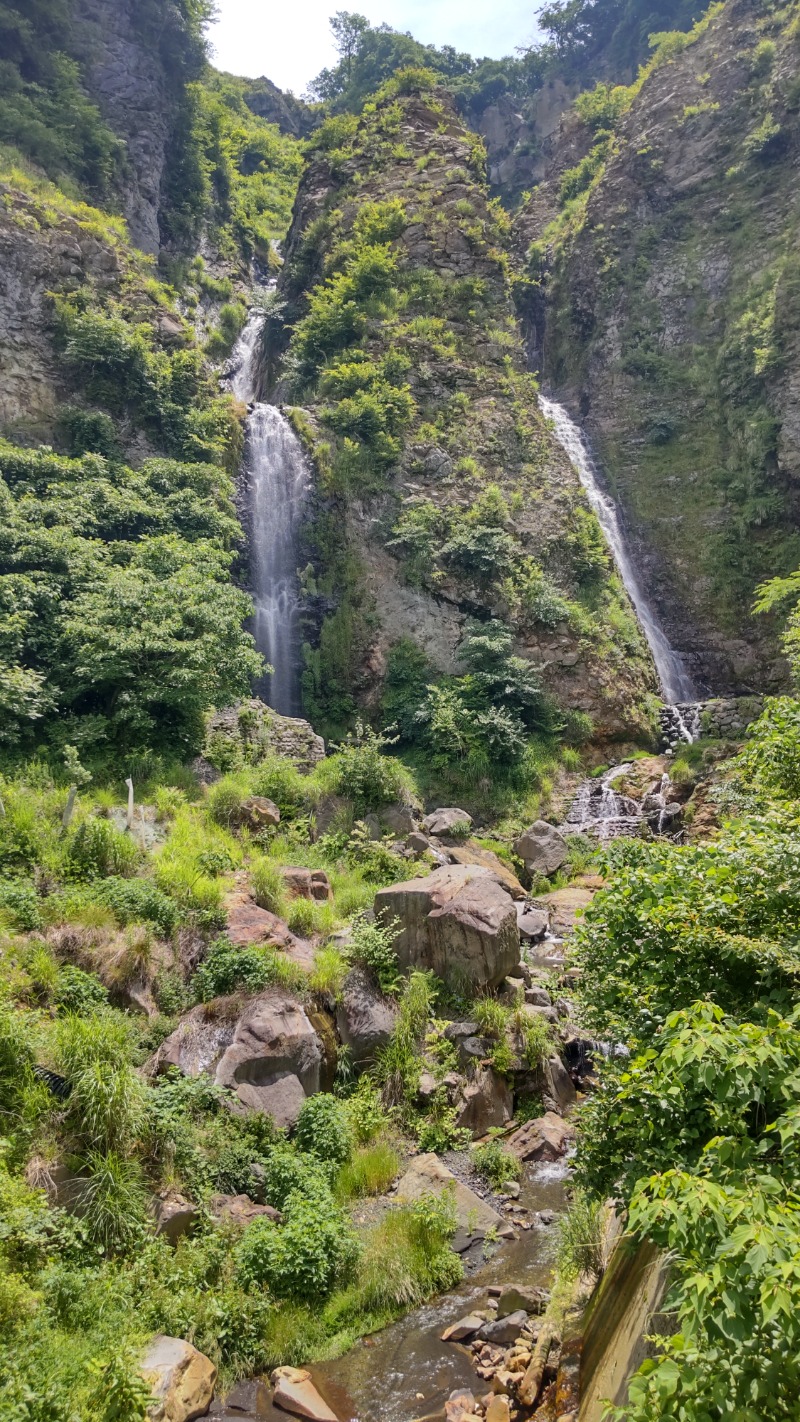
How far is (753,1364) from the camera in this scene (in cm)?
271

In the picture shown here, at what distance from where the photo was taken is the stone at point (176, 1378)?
5.59 m

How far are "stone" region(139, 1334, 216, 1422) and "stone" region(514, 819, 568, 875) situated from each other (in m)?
11.7

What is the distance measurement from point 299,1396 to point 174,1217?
6.04ft

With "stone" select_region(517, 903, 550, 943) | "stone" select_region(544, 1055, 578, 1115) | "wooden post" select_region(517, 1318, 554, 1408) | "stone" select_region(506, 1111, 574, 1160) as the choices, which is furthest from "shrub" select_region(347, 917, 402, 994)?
"wooden post" select_region(517, 1318, 554, 1408)

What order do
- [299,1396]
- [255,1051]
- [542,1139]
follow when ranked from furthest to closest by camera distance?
[542,1139]
[255,1051]
[299,1396]

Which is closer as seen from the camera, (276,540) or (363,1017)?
(363,1017)

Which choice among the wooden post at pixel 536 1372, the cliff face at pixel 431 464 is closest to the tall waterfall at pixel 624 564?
the cliff face at pixel 431 464

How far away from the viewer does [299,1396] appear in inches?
232

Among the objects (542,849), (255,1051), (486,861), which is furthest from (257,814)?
(542,849)

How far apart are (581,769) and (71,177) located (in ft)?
88.7

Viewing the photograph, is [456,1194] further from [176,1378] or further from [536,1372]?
[176,1378]

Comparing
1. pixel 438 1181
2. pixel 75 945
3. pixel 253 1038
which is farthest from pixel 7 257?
pixel 438 1181

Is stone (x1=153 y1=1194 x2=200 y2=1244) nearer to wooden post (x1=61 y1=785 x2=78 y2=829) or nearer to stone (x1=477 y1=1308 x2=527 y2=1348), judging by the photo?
stone (x1=477 y1=1308 x2=527 y2=1348)

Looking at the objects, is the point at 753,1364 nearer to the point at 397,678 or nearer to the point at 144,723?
the point at 144,723
